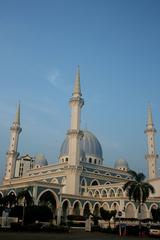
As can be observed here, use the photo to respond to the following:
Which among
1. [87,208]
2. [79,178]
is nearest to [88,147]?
[79,178]

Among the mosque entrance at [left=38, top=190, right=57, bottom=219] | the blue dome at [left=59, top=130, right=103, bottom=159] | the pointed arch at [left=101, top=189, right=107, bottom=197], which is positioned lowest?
the mosque entrance at [left=38, top=190, right=57, bottom=219]

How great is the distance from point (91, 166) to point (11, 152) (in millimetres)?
21063

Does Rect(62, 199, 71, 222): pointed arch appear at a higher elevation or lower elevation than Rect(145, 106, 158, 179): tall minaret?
lower

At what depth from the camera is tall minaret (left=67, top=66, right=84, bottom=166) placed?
6781 cm

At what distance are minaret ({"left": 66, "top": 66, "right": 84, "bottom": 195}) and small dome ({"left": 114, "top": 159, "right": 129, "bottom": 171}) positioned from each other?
25105 mm

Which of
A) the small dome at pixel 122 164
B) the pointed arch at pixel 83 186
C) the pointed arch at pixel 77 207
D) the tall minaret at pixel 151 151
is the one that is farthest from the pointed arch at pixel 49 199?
the small dome at pixel 122 164

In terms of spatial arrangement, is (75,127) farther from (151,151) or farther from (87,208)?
(151,151)

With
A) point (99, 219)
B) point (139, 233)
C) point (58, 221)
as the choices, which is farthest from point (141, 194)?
point (58, 221)

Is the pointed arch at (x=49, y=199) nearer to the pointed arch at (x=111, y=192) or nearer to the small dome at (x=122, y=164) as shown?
the pointed arch at (x=111, y=192)

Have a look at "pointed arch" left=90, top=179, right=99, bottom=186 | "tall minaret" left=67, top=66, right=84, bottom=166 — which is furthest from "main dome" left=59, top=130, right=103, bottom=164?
"tall minaret" left=67, top=66, right=84, bottom=166

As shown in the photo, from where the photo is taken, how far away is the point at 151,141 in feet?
262

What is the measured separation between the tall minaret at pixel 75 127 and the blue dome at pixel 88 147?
12017 millimetres

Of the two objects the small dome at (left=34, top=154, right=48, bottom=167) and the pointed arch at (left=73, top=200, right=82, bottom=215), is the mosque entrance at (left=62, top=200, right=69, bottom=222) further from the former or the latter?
the small dome at (left=34, top=154, right=48, bottom=167)

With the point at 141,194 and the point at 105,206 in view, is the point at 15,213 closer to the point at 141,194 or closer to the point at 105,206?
the point at 141,194
